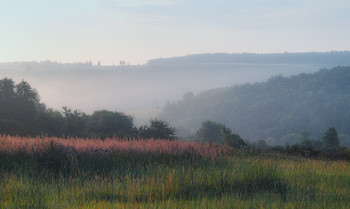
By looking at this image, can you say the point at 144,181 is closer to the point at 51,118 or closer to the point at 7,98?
the point at 51,118

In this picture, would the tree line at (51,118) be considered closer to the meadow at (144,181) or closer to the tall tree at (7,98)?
the tall tree at (7,98)

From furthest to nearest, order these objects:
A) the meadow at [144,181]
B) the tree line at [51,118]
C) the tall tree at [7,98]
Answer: the tall tree at [7,98] < the tree line at [51,118] < the meadow at [144,181]

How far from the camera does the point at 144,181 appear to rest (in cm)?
855

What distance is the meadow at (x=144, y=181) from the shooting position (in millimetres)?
6777

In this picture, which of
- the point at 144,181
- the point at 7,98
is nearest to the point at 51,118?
the point at 7,98

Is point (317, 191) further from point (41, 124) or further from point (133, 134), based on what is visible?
point (41, 124)

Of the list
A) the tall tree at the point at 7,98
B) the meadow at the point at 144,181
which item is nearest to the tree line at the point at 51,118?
the tall tree at the point at 7,98

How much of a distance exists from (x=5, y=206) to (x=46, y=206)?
0.66 m

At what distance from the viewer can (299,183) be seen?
9250mm

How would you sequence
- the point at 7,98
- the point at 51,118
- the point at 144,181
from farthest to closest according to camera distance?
the point at 51,118, the point at 7,98, the point at 144,181

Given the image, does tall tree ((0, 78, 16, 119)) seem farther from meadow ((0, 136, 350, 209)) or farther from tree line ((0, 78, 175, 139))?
meadow ((0, 136, 350, 209))

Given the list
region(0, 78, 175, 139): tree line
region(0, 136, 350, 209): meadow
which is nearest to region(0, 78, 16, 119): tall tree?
region(0, 78, 175, 139): tree line

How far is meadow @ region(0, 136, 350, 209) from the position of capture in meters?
6.78

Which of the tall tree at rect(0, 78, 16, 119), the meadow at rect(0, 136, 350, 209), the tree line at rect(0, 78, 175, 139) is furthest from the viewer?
the tall tree at rect(0, 78, 16, 119)
